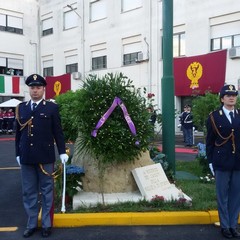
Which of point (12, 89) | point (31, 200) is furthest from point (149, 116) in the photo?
point (12, 89)

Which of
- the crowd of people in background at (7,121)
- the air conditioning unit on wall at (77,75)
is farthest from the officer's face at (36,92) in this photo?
the air conditioning unit on wall at (77,75)

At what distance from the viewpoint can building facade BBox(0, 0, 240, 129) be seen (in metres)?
19.9

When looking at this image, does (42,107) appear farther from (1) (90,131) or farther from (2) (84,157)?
(2) (84,157)

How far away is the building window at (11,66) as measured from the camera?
29.7 metres

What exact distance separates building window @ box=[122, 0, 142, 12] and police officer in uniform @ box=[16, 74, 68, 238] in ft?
64.6

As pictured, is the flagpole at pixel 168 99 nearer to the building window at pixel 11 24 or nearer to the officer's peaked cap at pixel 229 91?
the officer's peaked cap at pixel 229 91

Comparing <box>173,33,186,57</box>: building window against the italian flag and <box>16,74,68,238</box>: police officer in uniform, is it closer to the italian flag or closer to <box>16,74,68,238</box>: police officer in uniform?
the italian flag

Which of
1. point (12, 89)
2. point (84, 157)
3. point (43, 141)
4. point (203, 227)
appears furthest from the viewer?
point (12, 89)

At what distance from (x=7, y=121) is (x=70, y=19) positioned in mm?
9155

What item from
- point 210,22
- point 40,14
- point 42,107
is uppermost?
point 40,14

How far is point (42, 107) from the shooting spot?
493 centimetres

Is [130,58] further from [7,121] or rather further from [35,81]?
[35,81]

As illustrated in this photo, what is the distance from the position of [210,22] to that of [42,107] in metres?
17.0

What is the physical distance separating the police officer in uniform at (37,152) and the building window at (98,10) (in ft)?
71.3
